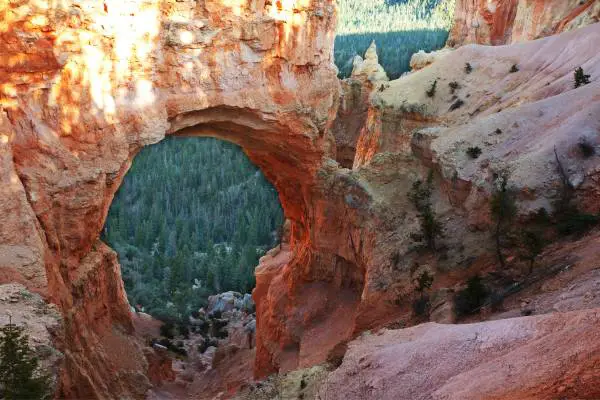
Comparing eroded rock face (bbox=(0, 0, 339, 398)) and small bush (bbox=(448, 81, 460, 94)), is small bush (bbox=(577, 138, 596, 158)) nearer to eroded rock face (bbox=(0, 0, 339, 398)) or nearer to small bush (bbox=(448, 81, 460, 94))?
eroded rock face (bbox=(0, 0, 339, 398))

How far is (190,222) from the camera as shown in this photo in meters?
36.8

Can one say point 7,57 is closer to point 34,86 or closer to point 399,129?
point 34,86

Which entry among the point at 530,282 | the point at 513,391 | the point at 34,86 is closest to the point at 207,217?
the point at 34,86

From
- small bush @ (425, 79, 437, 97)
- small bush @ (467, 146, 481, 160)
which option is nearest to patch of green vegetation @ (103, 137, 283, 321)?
small bush @ (425, 79, 437, 97)

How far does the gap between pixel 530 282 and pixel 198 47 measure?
954cm

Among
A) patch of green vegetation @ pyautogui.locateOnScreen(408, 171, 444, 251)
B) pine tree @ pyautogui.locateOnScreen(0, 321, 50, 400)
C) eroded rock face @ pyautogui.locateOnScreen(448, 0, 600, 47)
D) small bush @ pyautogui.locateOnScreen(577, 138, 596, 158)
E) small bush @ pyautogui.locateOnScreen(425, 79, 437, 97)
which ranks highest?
eroded rock face @ pyautogui.locateOnScreen(448, 0, 600, 47)

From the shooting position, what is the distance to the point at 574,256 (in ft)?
31.1

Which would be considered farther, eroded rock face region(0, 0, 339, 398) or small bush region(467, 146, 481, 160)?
small bush region(467, 146, 481, 160)

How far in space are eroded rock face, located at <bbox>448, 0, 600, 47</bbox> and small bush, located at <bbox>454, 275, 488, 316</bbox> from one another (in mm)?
15415

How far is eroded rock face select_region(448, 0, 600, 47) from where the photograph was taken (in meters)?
24.6

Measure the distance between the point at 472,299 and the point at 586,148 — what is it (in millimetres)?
4113

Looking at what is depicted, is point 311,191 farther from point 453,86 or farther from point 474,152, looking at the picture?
point 453,86

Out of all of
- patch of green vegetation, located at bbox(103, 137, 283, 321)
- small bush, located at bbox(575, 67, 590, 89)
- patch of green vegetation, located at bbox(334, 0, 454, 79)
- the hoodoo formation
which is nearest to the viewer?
the hoodoo formation

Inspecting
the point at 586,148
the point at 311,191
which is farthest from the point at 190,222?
the point at 586,148
